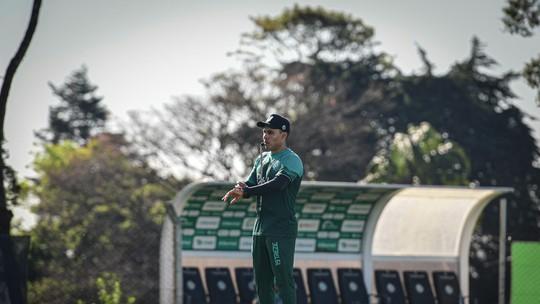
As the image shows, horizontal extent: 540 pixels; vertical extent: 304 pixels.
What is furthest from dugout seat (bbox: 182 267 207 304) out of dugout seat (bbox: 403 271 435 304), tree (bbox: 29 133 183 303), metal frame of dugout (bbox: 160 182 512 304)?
tree (bbox: 29 133 183 303)

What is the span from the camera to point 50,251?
133 feet

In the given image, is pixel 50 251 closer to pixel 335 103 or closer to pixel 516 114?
pixel 335 103

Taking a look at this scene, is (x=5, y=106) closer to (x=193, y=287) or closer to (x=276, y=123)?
(x=276, y=123)

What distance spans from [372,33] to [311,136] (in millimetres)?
12206

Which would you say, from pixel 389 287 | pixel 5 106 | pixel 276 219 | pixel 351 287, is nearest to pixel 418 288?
pixel 389 287

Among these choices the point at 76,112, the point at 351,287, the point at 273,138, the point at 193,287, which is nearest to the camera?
the point at 273,138

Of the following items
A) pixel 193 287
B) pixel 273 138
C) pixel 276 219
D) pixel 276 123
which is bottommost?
pixel 193 287

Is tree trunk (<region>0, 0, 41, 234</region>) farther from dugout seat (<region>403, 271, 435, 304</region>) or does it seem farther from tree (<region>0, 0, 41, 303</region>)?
dugout seat (<region>403, 271, 435, 304</region>)

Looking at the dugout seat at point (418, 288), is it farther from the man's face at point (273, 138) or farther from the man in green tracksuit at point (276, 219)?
the man's face at point (273, 138)

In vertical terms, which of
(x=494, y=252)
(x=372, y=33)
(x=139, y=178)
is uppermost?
(x=372, y=33)

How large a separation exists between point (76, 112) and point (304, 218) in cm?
6844

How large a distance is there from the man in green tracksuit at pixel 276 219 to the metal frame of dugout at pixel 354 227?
700 cm

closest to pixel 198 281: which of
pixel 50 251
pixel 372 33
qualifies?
pixel 50 251

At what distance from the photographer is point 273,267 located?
1041 centimetres
